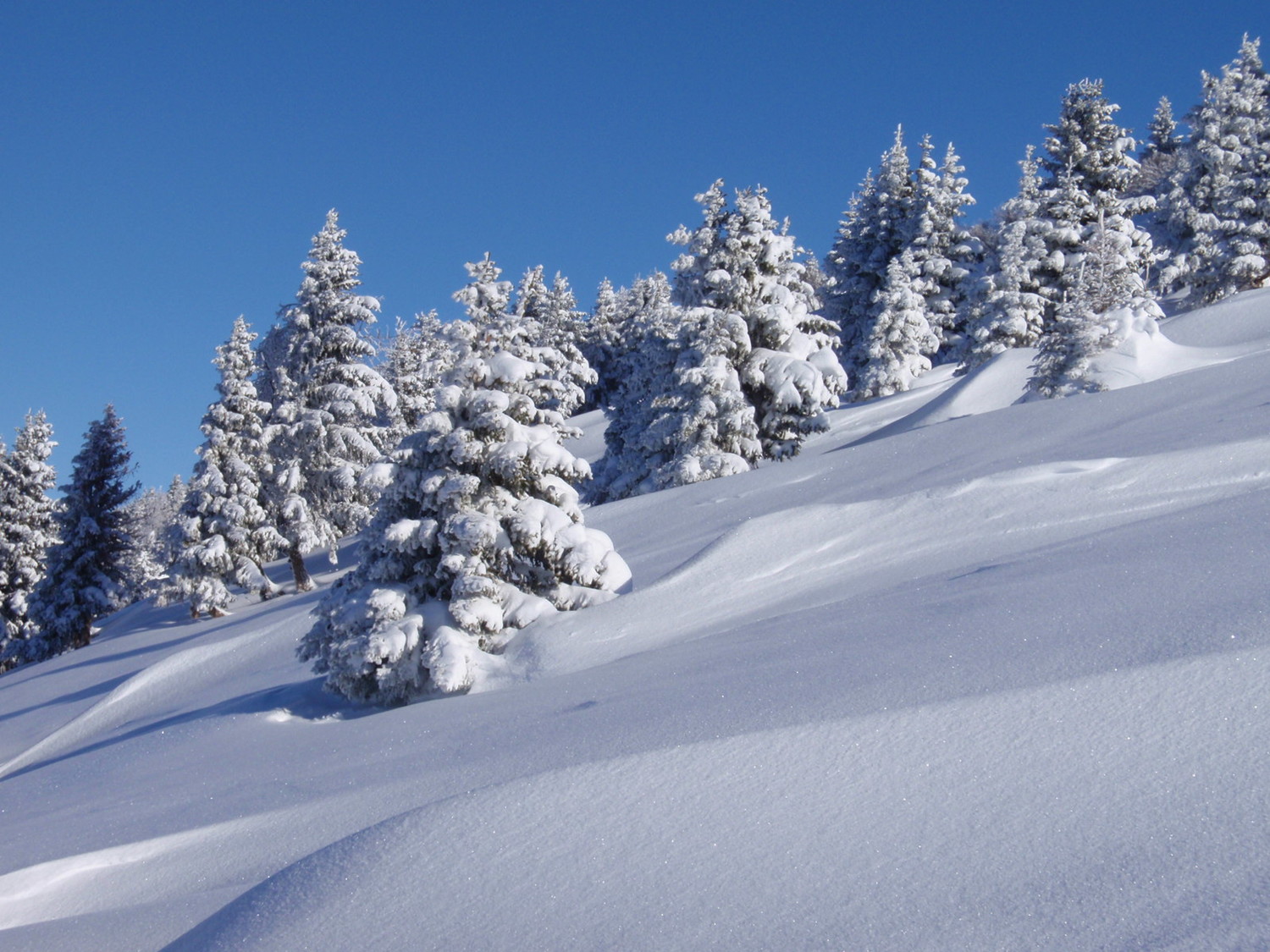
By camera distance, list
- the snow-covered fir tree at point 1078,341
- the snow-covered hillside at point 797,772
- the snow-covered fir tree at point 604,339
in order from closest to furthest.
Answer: the snow-covered hillside at point 797,772, the snow-covered fir tree at point 1078,341, the snow-covered fir tree at point 604,339

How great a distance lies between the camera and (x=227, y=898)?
13.5 ft

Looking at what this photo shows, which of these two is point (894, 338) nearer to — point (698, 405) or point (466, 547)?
point (698, 405)

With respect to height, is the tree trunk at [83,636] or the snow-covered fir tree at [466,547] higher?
the tree trunk at [83,636]

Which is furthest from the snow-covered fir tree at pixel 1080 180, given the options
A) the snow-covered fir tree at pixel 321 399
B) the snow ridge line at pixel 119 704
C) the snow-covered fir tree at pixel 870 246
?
the snow ridge line at pixel 119 704

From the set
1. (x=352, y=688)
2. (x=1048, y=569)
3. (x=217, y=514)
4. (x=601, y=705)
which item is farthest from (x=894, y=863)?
(x=217, y=514)

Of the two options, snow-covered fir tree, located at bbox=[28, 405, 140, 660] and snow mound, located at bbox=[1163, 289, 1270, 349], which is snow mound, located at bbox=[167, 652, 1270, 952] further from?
snow-covered fir tree, located at bbox=[28, 405, 140, 660]

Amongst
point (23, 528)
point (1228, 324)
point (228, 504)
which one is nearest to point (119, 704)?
point (228, 504)

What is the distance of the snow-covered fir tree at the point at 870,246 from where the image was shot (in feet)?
147

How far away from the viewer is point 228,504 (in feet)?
93.5

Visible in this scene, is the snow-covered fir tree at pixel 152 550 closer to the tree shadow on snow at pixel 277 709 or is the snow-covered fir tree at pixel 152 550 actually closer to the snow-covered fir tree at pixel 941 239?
the tree shadow on snow at pixel 277 709

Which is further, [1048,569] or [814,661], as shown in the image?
[1048,569]

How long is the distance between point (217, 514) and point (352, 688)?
72.9ft

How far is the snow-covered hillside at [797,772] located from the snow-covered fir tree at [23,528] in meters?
29.9

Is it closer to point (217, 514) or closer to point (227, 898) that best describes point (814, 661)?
point (227, 898)
